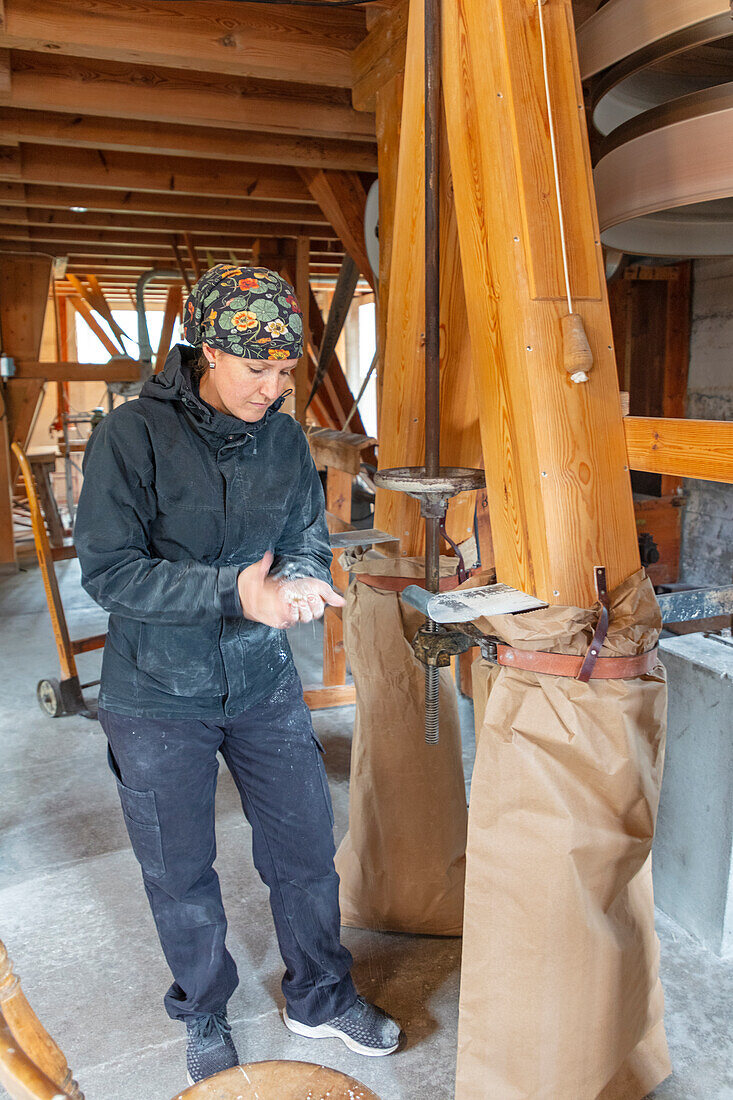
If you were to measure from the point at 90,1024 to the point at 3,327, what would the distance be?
5.00 meters

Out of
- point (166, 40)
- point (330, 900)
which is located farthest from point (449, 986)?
point (166, 40)

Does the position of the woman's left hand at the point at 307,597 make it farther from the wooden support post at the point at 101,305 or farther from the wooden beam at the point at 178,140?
Answer: the wooden support post at the point at 101,305

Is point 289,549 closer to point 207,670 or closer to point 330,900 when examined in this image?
point 207,670

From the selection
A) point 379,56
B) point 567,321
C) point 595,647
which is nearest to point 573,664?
point 595,647

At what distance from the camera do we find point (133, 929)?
198cm

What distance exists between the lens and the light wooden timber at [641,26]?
1163 millimetres

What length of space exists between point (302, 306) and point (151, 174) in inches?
48.2

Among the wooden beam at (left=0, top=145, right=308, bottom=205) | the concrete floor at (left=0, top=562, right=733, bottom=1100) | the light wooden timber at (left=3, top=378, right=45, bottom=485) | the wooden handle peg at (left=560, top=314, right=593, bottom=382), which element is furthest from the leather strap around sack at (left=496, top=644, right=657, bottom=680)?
the light wooden timber at (left=3, top=378, right=45, bottom=485)

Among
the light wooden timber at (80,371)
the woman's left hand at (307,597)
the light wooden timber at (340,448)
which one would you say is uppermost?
the light wooden timber at (80,371)

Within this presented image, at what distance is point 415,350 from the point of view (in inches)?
66.8

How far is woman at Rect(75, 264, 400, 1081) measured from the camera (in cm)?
128

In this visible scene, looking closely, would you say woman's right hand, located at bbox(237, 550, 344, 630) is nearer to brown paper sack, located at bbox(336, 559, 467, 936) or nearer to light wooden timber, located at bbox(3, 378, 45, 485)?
brown paper sack, located at bbox(336, 559, 467, 936)

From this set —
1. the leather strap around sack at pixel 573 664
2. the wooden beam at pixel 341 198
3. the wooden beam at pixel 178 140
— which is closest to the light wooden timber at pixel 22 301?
the wooden beam at pixel 178 140

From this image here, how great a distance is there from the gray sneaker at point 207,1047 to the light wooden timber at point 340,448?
1.56 m
